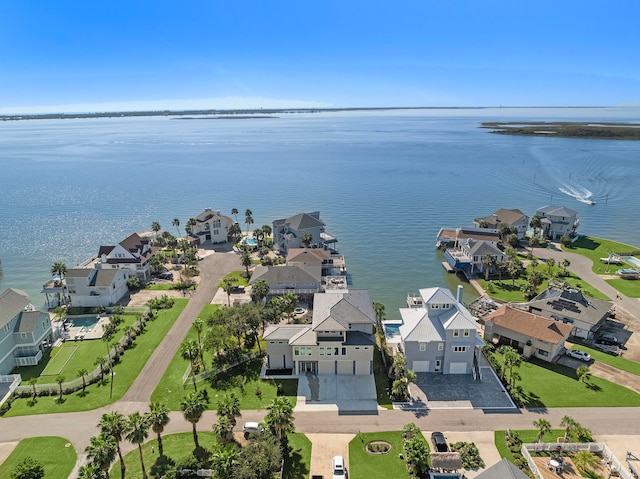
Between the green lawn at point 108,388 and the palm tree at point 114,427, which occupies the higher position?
Answer: the palm tree at point 114,427

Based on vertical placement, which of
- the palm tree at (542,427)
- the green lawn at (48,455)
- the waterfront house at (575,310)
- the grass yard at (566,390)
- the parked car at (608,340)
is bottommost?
the green lawn at (48,455)

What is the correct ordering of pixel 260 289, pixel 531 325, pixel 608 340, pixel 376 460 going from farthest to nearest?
pixel 260 289 < pixel 608 340 < pixel 531 325 < pixel 376 460

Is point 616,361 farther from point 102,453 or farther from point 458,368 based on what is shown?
point 102,453

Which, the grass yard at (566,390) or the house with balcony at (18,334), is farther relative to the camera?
the house with balcony at (18,334)

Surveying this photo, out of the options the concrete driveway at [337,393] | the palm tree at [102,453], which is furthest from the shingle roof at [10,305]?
the concrete driveway at [337,393]

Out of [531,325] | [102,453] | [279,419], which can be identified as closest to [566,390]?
[531,325]

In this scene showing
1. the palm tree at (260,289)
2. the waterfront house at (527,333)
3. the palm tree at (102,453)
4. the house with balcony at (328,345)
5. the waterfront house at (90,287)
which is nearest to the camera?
the palm tree at (102,453)

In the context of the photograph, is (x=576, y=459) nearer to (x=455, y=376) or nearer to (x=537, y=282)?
(x=455, y=376)

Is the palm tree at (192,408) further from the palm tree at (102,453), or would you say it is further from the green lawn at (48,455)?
the green lawn at (48,455)
